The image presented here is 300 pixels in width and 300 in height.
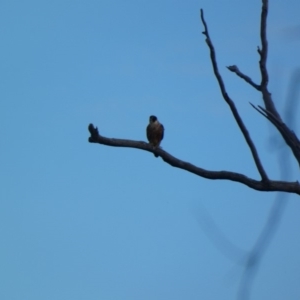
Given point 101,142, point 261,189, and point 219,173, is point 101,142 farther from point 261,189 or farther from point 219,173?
point 261,189

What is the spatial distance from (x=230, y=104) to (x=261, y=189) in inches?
18.9

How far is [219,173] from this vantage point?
413 centimetres

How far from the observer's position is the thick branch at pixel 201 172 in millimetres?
3800

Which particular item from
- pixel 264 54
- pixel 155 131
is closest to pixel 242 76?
pixel 264 54

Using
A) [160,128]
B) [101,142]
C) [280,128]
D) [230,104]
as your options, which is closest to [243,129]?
[230,104]

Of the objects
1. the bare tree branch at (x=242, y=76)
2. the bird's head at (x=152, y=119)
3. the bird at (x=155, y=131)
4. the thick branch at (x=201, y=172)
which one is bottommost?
the thick branch at (x=201, y=172)

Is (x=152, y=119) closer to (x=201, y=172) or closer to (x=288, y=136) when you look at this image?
(x=201, y=172)

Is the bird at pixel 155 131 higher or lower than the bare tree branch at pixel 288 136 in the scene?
higher

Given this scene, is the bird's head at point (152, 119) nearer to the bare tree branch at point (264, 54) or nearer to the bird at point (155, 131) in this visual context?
the bird at point (155, 131)

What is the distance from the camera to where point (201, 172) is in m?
4.21

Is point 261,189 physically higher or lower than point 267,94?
lower

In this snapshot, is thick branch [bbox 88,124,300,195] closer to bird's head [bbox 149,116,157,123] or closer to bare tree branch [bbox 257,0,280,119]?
bare tree branch [bbox 257,0,280,119]

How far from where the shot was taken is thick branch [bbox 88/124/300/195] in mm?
3800

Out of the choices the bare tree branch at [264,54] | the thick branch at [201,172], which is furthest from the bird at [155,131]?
the bare tree branch at [264,54]
